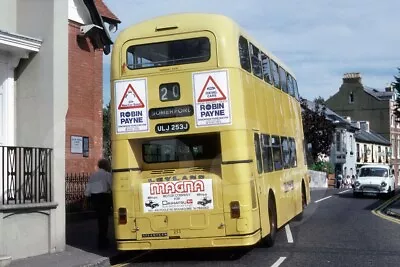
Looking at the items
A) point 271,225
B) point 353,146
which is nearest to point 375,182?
point 271,225

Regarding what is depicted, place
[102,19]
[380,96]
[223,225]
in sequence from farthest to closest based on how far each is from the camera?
[380,96], [102,19], [223,225]

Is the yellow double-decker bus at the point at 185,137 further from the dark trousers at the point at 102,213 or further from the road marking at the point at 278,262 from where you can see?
the dark trousers at the point at 102,213

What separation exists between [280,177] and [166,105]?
4321 mm

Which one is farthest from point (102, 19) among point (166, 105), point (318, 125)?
point (318, 125)

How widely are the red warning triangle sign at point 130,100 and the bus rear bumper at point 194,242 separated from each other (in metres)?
2.53

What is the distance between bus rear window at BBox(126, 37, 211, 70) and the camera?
10789mm

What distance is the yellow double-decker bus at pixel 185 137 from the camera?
34.7 feet

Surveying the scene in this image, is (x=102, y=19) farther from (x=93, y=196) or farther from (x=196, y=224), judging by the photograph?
(x=196, y=224)

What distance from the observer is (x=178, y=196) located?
10.8 metres

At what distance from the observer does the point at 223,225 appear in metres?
10.5

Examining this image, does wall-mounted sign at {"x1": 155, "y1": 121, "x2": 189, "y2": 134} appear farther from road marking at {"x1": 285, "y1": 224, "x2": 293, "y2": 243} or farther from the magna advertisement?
road marking at {"x1": 285, "y1": 224, "x2": 293, "y2": 243}

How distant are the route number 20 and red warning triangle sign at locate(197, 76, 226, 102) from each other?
0.50m

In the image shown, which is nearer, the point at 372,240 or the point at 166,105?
the point at 166,105

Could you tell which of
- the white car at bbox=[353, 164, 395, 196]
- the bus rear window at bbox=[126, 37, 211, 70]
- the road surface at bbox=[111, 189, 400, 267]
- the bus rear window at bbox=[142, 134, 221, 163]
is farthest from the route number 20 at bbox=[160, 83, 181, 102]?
the white car at bbox=[353, 164, 395, 196]
